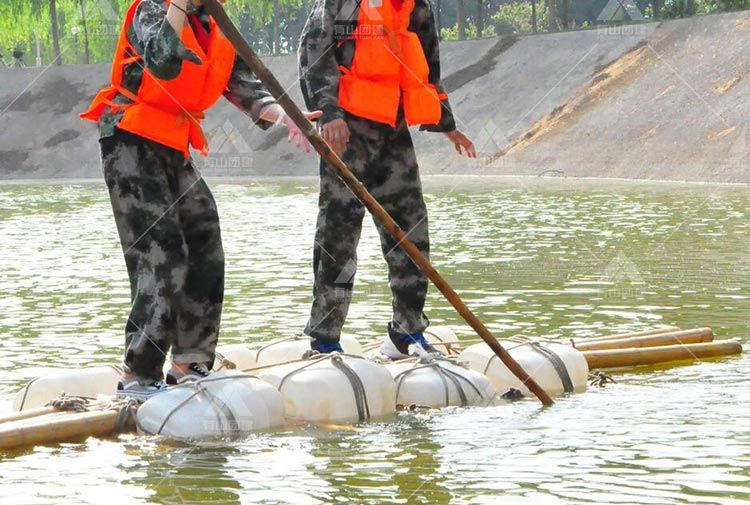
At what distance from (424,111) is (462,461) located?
2826 mm

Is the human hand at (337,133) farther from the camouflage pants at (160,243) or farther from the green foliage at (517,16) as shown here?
the green foliage at (517,16)

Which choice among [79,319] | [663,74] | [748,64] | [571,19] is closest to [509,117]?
[663,74]

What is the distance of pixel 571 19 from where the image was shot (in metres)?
97.9

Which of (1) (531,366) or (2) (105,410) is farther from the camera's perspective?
(1) (531,366)

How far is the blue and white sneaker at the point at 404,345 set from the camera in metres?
9.46

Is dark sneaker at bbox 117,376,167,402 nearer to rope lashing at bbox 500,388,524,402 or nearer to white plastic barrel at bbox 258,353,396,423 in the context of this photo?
white plastic barrel at bbox 258,353,396,423

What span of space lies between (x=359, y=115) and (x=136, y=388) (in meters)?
2.15

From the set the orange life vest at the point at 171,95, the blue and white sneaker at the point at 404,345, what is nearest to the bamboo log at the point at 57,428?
the orange life vest at the point at 171,95

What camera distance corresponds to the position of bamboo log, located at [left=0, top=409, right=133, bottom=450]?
24.6 ft

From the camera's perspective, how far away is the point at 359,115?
920 centimetres

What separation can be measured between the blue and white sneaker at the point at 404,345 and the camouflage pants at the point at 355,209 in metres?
0.40

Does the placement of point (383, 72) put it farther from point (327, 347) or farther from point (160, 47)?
point (160, 47)

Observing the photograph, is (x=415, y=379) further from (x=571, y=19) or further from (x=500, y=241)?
(x=571, y=19)

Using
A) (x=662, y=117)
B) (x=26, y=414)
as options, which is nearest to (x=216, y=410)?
(x=26, y=414)
